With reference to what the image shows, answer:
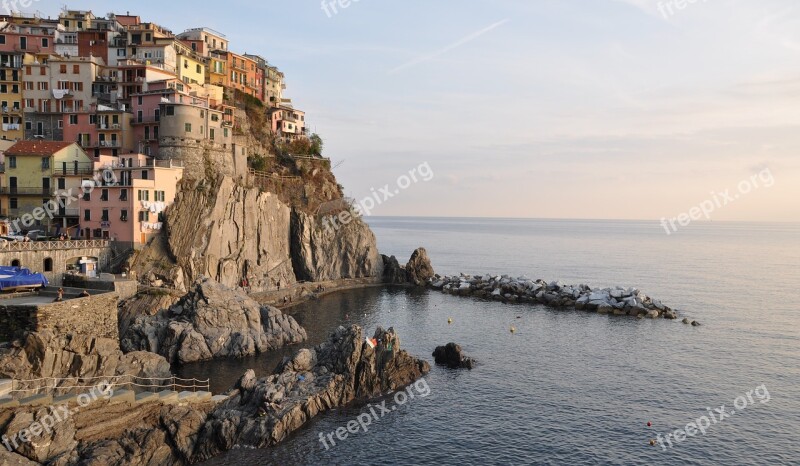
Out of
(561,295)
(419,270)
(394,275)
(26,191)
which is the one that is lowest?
(561,295)

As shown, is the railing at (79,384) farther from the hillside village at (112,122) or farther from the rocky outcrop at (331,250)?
the rocky outcrop at (331,250)

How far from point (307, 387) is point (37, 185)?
5557cm

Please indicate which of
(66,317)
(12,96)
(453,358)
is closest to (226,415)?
(66,317)

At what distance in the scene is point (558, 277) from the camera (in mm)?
127438

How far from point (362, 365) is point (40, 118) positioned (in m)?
75.2

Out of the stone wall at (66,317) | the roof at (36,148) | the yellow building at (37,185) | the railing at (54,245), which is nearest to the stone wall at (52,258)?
the railing at (54,245)

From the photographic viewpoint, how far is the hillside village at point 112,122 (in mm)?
73250

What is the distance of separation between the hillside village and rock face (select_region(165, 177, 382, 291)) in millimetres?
3895

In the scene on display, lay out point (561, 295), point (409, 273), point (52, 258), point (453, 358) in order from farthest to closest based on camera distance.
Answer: point (409, 273) < point (561, 295) < point (52, 258) < point (453, 358)

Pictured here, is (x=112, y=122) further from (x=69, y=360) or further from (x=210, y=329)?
(x=69, y=360)

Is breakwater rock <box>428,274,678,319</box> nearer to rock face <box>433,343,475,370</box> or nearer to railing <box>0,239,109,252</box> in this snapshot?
rock face <box>433,343,475,370</box>

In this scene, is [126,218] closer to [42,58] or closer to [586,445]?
[42,58]

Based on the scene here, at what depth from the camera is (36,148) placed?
7556 centimetres

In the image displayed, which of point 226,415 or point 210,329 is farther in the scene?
point 210,329
